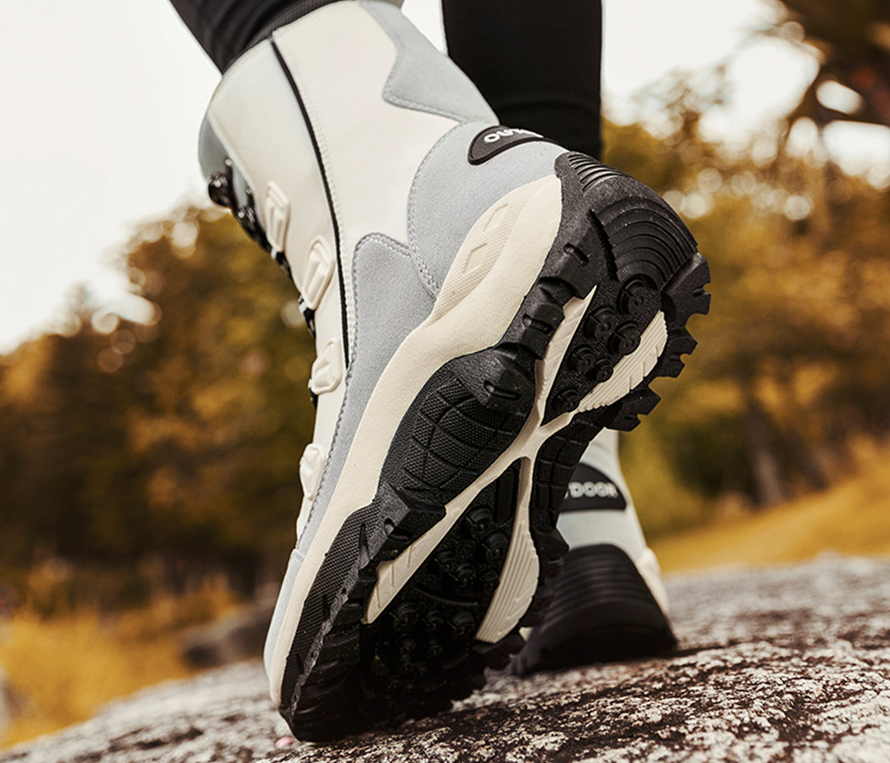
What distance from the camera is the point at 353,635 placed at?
1.69 ft

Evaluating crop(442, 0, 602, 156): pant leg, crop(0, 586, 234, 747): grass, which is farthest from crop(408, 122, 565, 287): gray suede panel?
crop(0, 586, 234, 747): grass

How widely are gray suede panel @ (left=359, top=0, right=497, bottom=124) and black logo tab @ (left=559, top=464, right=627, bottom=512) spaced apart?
0.38 metres

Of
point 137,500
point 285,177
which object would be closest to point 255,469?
point 137,500

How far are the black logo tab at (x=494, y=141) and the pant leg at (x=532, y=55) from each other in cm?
21

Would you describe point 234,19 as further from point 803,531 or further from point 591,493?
point 803,531

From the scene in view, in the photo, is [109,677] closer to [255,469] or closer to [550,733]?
[255,469]

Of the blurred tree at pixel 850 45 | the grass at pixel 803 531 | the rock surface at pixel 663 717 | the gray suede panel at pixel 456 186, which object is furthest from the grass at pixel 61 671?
the blurred tree at pixel 850 45

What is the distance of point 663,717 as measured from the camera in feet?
1.60

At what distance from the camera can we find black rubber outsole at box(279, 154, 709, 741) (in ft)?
1.50

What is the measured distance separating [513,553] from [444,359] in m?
0.16

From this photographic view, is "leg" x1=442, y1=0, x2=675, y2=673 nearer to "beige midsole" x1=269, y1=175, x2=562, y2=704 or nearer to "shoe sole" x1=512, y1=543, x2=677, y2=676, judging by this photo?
"shoe sole" x1=512, y1=543, x2=677, y2=676

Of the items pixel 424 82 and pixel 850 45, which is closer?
pixel 424 82

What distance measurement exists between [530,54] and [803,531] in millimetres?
7409

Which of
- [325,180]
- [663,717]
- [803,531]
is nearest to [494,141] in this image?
[325,180]
